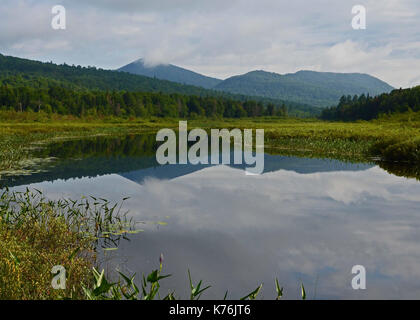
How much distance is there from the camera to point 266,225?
1317 centimetres

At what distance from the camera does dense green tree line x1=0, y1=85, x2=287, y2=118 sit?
378 ft

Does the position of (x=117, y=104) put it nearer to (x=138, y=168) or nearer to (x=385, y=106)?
(x=385, y=106)

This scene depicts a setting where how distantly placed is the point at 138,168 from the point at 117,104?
114253 mm

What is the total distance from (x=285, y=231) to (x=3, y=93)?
120377mm

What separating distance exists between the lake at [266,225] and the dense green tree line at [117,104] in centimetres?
9870

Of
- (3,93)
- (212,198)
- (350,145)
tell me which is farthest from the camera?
(3,93)

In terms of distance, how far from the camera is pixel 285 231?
40.9ft

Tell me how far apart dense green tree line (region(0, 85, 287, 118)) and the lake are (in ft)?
324

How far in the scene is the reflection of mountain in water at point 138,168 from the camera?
22.8 m

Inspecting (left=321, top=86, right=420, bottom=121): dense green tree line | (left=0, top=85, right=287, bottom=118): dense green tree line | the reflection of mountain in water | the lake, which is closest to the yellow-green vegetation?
the lake

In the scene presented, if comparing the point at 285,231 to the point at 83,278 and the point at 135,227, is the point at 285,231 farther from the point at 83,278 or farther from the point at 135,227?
the point at 83,278

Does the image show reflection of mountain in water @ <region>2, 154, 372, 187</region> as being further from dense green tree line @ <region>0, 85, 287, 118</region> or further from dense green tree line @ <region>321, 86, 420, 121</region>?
dense green tree line @ <region>0, 85, 287, 118</region>

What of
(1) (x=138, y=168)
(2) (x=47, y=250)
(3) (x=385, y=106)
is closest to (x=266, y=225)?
(2) (x=47, y=250)
